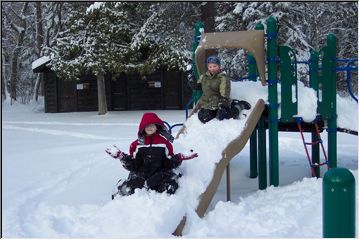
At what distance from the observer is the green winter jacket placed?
268 inches

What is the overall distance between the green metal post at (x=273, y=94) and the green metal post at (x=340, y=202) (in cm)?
410

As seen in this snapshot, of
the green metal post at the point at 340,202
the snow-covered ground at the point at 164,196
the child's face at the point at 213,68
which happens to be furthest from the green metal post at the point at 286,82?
the green metal post at the point at 340,202

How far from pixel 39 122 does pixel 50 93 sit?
4.91 meters

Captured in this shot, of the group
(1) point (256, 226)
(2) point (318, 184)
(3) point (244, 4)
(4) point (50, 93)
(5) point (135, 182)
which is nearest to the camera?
(1) point (256, 226)

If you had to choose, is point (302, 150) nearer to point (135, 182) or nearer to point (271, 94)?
point (271, 94)

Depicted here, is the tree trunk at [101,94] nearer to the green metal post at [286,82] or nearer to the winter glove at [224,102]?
the winter glove at [224,102]

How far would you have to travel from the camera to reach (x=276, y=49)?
21.9 ft

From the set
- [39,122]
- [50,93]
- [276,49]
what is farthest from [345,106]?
[50,93]

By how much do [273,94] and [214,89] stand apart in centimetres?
94

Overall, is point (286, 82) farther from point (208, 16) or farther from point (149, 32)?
point (149, 32)

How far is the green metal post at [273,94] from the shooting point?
260 inches

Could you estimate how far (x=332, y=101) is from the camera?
730cm

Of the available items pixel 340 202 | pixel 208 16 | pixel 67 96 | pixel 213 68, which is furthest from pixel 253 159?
pixel 67 96

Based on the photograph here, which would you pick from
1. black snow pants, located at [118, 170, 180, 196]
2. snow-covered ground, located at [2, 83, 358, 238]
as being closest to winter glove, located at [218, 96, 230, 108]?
snow-covered ground, located at [2, 83, 358, 238]
